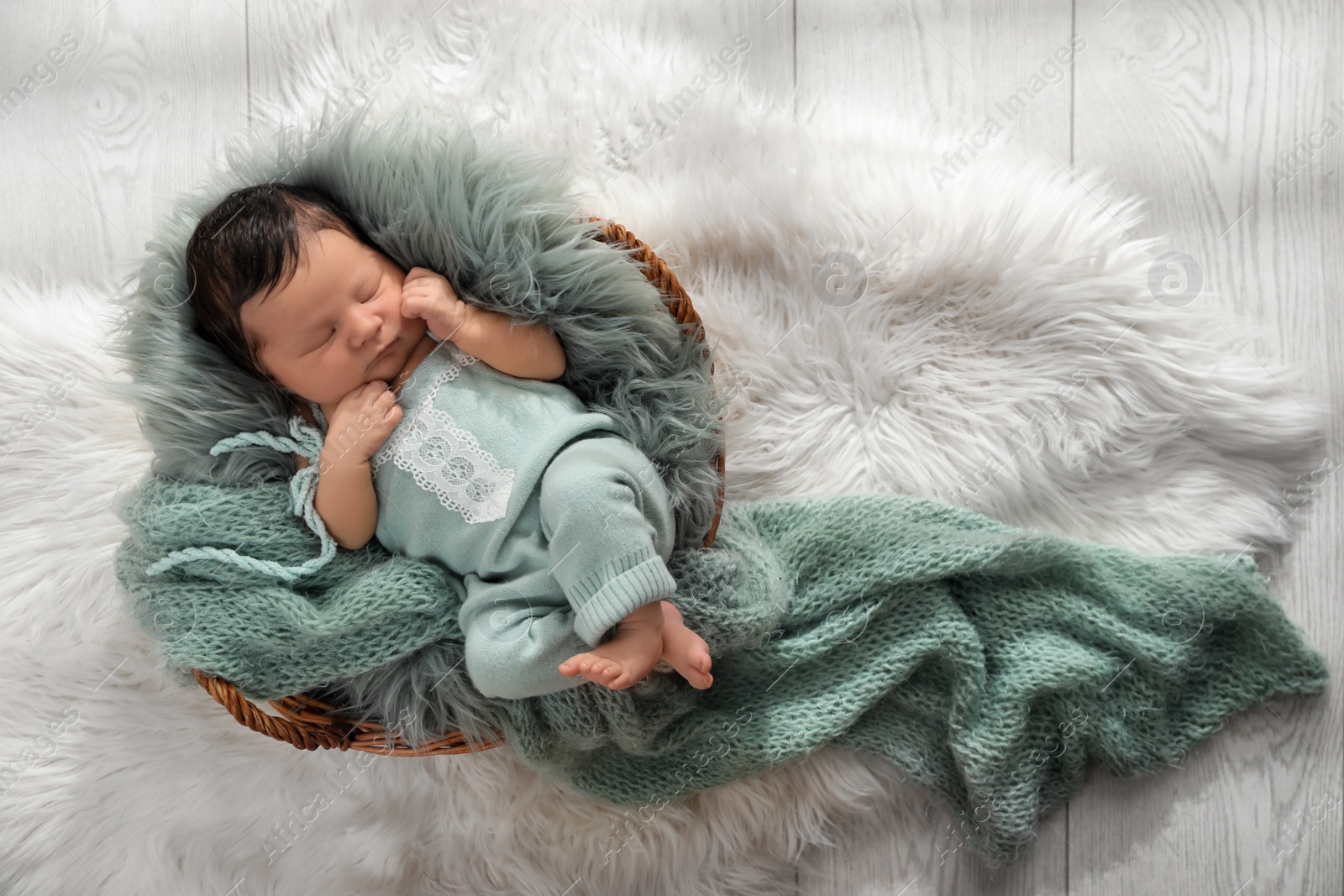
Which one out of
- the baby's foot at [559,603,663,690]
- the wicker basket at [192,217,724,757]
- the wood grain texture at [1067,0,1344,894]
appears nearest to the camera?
the baby's foot at [559,603,663,690]

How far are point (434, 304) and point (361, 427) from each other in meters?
0.19

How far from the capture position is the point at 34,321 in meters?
1.49

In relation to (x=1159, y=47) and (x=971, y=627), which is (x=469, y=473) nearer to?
(x=971, y=627)

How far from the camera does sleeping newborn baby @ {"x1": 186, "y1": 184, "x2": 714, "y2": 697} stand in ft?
3.55

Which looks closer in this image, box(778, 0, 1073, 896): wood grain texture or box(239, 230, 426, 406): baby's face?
box(239, 230, 426, 406): baby's face

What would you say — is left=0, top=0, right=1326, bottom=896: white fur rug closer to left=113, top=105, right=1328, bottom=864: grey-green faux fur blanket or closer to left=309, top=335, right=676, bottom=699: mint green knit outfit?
left=113, top=105, right=1328, bottom=864: grey-green faux fur blanket

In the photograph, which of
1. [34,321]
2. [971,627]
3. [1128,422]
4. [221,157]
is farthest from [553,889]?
[221,157]

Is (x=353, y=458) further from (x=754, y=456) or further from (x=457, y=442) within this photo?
(x=754, y=456)

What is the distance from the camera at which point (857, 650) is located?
4.26ft
